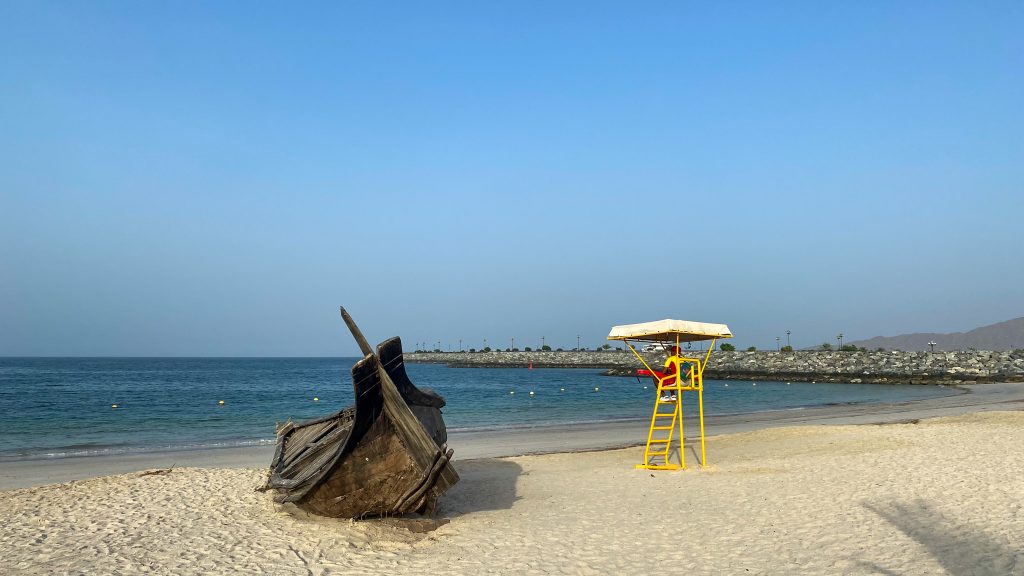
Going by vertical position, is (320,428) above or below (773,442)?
above

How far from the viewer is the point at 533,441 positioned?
17938 mm

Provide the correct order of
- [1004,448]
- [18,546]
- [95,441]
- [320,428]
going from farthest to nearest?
[95,441] → [1004,448] → [320,428] → [18,546]

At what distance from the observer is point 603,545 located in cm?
725

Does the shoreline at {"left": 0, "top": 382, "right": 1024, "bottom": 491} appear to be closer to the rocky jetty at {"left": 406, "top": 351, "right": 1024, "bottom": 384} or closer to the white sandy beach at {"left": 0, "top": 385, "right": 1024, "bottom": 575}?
the white sandy beach at {"left": 0, "top": 385, "right": 1024, "bottom": 575}

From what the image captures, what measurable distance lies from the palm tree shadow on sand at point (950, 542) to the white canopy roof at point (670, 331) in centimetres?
391

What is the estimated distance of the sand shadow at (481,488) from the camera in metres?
9.41

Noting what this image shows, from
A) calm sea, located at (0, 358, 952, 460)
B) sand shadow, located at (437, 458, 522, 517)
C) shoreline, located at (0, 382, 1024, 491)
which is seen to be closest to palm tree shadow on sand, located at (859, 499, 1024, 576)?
sand shadow, located at (437, 458, 522, 517)

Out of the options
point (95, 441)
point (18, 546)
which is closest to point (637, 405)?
point (95, 441)

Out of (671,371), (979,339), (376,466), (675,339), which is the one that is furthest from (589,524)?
(979,339)

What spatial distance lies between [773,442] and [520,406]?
1667 cm

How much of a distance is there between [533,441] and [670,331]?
24.2 ft

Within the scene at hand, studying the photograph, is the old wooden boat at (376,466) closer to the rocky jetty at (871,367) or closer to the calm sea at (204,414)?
the calm sea at (204,414)

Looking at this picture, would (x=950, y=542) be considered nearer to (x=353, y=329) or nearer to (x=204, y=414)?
(x=353, y=329)

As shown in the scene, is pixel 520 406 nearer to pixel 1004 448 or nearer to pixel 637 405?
pixel 637 405
